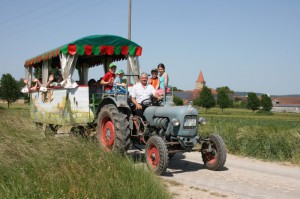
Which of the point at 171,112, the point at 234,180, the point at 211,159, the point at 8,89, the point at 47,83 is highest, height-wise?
the point at 8,89

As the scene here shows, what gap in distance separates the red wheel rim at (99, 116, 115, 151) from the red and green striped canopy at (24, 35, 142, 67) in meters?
1.94

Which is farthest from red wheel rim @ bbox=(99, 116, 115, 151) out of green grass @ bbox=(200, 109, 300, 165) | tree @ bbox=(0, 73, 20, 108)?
tree @ bbox=(0, 73, 20, 108)

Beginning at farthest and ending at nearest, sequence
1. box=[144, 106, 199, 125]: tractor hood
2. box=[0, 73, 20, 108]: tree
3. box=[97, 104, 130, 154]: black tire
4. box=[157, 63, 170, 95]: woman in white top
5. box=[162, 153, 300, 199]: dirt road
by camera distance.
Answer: box=[0, 73, 20, 108]: tree < box=[157, 63, 170, 95]: woman in white top < box=[97, 104, 130, 154]: black tire < box=[144, 106, 199, 125]: tractor hood < box=[162, 153, 300, 199]: dirt road

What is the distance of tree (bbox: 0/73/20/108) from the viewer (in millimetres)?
55656

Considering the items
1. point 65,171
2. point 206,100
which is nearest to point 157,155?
point 65,171

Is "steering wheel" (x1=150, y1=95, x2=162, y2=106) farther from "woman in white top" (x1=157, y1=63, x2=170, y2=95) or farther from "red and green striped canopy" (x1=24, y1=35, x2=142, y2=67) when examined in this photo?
"red and green striped canopy" (x1=24, y1=35, x2=142, y2=67)

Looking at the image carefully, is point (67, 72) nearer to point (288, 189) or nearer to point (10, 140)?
point (10, 140)

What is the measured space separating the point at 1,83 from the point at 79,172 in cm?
5519

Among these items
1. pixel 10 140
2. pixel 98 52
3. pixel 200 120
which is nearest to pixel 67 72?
pixel 98 52

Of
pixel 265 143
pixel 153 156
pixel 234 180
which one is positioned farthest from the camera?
pixel 265 143

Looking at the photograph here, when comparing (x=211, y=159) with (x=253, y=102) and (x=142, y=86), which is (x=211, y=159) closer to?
(x=142, y=86)

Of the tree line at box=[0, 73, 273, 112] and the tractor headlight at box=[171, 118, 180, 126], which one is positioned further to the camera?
the tree line at box=[0, 73, 273, 112]

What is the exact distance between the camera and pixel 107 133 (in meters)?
8.35

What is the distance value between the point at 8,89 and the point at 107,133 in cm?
5186
